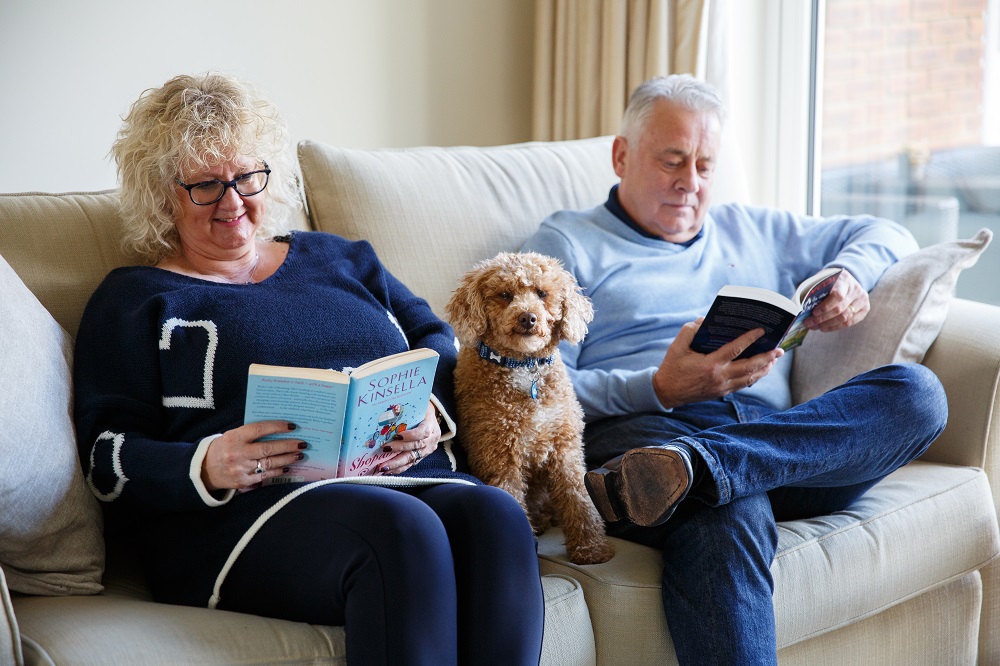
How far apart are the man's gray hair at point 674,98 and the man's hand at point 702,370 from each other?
0.52 m

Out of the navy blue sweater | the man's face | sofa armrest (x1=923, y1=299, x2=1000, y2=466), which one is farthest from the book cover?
sofa armrest (x1=923, y1=299, x2=1000, y2=466)

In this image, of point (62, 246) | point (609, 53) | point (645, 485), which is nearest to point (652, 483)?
point (645, 485)

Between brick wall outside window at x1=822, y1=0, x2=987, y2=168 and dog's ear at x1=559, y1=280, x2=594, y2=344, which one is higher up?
brick wall outside window at x1=822, y1=0, x2=987, y2=168

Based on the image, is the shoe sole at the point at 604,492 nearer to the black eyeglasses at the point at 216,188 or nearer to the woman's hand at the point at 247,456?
the woman's hand at the point at 247,456

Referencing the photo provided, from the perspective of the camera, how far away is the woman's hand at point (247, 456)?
1255mm

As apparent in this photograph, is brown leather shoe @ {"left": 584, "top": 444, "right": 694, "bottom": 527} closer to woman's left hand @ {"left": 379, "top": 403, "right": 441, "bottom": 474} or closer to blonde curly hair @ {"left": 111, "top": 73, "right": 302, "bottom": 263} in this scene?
woman's left hand @ {"left": 379, "top": 403, "right": 441, "bottom": 474}

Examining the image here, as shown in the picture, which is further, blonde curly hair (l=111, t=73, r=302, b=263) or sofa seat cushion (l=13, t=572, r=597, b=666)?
blonde curly hair (l=111, t=73, r=302, b=263)

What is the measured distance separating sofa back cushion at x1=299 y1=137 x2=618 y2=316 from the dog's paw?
64cm

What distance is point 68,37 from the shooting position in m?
2.32

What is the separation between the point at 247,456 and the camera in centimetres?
126

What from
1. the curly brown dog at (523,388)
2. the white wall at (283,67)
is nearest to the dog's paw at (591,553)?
the curly brown dog at (523,388)

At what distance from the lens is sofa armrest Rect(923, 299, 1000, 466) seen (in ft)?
6.03

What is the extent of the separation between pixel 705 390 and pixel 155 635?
1.03 meters

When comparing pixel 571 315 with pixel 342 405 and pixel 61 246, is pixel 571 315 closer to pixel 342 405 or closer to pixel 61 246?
pixel 342 405
